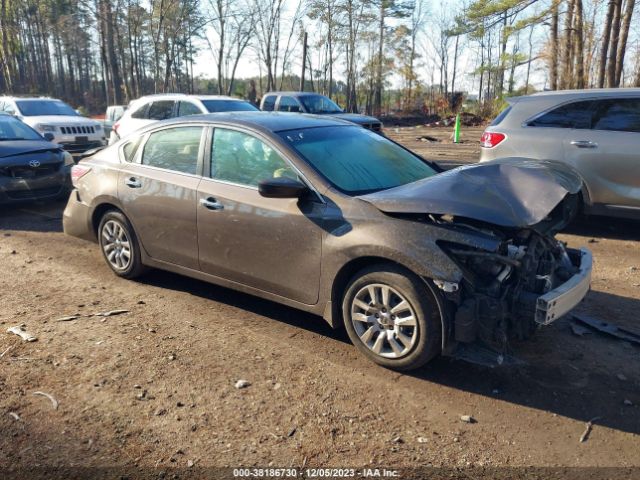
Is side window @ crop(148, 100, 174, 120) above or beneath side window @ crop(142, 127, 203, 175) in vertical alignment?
above

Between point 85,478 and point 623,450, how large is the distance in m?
2.79

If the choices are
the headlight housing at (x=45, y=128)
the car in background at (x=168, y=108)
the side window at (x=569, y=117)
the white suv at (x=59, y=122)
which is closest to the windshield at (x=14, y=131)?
the car in background at (x=168, y=108)

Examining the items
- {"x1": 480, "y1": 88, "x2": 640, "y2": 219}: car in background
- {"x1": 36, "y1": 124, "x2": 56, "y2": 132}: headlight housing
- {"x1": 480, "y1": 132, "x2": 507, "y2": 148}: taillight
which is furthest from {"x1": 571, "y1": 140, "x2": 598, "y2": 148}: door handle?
{"x1": 36, "y1": 124, "x2": 56, "y2": 132}: headlight housing

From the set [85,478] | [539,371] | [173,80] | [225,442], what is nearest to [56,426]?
[85,478]

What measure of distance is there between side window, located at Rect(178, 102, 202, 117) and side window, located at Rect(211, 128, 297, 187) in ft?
25.7

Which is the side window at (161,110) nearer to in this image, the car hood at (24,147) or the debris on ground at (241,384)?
the car hood at (24,147)

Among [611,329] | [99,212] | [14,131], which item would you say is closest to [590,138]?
[611,329]

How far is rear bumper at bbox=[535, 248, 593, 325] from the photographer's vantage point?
337 cm

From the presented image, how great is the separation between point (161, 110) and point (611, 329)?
10.8 m

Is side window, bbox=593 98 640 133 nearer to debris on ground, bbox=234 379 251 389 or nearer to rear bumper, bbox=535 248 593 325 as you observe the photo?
rear bumper, bbox=535 248 593 325

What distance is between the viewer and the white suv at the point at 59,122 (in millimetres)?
13734

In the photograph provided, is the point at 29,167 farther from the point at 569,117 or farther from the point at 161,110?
the point at 569,117

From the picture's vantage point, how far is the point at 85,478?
9.00 feet

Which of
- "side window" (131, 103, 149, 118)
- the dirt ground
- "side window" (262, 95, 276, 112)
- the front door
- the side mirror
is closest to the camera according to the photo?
the dirt ground
